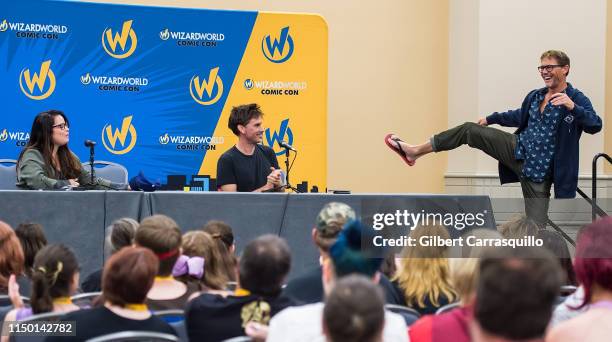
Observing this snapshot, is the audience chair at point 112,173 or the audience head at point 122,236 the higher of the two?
the audience chair at point 112,173

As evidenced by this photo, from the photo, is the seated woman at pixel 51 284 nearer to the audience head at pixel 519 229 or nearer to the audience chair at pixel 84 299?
the audience chair at pixel 84 299

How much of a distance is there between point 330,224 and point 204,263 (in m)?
0.69

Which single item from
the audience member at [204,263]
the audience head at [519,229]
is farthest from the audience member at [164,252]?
the audience head at [519,229]

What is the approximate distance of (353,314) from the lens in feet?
7.19

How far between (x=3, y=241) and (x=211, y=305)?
1189mm

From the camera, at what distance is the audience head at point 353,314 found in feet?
7.18

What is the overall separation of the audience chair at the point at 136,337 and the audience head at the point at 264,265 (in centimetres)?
37

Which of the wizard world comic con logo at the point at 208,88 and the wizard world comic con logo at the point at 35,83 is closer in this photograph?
the wizard world comic con logo at the point at 35,83

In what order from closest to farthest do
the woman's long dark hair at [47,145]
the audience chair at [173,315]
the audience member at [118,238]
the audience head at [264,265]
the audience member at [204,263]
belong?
the audience head at [264,265] < the audience chair at [173,315] < the audience member at [204,263] < the audience member at [118,238] < the woman's long dark hair at [47,145]

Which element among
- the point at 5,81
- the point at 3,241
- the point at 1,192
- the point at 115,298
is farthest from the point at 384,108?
the point at 115,298

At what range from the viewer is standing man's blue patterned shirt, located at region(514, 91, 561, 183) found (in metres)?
6.57

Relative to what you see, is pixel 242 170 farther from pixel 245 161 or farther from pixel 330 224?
pixel 330 224

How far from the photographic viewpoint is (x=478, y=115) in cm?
977

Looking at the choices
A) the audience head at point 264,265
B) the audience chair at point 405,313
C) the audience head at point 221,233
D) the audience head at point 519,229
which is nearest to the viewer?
the audience head at point 264,265
